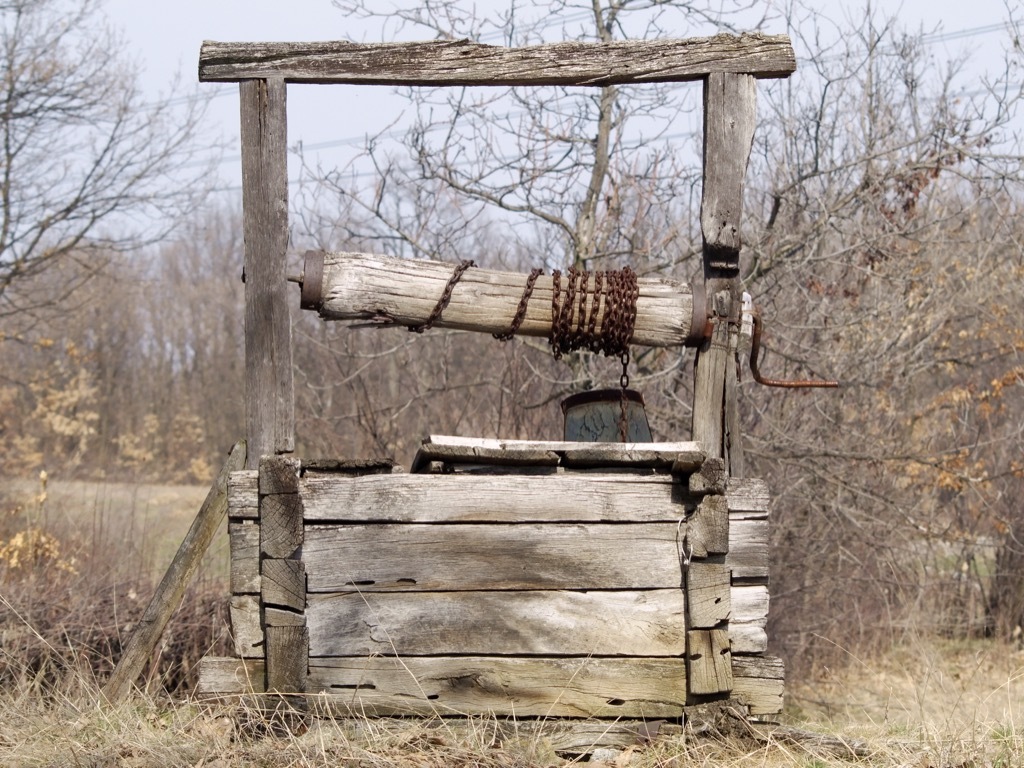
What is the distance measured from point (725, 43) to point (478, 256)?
231 inches

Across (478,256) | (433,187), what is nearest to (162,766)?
(433,187)

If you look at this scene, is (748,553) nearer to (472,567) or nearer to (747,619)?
(747,619)

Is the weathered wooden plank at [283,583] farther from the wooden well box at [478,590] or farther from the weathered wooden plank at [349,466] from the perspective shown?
the weathered wooden plank at [349,466]

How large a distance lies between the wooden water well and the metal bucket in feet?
1.22

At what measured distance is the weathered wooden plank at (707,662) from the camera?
367cm

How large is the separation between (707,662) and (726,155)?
1.85 metres

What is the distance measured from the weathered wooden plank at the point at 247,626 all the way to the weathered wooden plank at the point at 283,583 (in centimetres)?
7

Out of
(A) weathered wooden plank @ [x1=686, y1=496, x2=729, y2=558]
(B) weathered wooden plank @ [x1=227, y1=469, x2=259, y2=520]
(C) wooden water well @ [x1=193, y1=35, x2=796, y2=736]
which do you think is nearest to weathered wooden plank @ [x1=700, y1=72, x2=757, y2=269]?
(C) wooden water well @ [x1=193, y1=35, x2=796, y2=736]

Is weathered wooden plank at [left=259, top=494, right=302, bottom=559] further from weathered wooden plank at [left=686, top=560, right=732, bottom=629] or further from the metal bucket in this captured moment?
weathered wooden plank at [left=686, top=560, right=732, bottom=629]

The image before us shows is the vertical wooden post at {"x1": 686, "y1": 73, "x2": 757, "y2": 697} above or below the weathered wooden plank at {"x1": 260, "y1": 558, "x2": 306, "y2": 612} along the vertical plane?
above

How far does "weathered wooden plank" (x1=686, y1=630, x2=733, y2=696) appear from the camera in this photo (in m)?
3.67

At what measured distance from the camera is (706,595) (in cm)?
369

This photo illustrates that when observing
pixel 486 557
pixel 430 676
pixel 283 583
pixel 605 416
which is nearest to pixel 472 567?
pixel 486 557

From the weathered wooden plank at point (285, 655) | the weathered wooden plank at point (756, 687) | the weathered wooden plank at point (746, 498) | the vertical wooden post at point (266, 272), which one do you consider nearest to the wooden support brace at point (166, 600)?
the vertical wooden post at point (266, 272)
